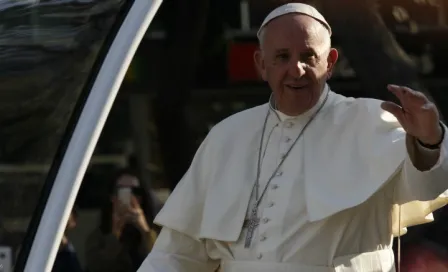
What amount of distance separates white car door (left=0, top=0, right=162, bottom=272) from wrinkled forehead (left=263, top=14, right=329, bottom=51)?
821mm

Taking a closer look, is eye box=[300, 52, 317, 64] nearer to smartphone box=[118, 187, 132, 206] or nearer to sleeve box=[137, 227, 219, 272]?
sleeve box=[137, 227, 219, 272]

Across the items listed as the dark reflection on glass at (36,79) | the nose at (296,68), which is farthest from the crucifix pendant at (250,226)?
the dark reflection on glass at (36,79)

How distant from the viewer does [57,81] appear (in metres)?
3.48

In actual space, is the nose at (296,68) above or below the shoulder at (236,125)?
above

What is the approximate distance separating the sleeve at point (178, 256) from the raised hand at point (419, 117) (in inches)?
30.7

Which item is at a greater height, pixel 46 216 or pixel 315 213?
pixel 315 213

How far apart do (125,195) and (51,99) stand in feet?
1.75

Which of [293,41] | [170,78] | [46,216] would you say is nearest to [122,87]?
[170,78]

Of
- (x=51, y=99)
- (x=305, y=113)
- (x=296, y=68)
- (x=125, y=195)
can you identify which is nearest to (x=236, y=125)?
(x=305, y=113)

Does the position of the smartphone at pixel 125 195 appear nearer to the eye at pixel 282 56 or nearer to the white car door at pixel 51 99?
the white car door at pixel 51 99

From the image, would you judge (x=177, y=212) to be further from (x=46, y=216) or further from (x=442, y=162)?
(x=442, y=162)

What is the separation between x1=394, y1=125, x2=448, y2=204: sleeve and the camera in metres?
2.24

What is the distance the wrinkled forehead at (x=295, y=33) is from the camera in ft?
8.23

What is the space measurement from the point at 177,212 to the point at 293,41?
2.00 feet
